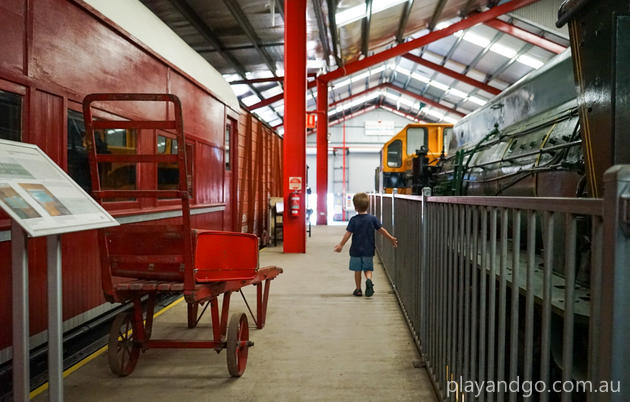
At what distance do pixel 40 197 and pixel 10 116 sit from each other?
1470 millimetres

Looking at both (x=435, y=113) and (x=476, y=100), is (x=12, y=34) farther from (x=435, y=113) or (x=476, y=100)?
(x=435, y=113)

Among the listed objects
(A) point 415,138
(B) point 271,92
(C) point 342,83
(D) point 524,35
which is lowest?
(A) point 415,138

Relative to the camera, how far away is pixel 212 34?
9352 millimetres

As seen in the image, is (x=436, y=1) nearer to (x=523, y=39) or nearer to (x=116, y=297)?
(x=523, y=39)

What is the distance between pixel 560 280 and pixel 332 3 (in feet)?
28.2

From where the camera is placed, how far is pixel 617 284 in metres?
0.82

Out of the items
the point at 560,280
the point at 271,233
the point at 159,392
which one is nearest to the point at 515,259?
the point at 560,280

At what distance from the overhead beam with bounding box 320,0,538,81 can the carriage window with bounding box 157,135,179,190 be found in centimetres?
989

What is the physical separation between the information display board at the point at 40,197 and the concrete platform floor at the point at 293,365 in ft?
4.37

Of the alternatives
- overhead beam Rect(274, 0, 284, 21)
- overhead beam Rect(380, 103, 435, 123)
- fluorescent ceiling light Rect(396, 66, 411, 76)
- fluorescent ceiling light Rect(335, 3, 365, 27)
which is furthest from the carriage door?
overhead beam Rect(380, 103, 435, 123)

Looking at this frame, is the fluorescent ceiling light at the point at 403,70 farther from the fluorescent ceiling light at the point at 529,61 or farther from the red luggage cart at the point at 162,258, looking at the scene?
the red luggage cart at the point at 162,258

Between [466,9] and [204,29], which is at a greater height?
[466,9]

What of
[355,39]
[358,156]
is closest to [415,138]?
[355,39]

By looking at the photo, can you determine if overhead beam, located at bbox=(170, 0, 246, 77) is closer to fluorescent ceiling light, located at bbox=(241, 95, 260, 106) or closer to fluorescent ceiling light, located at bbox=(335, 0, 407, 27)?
fluorescent ceiling light, located at bbox=(335, 0, 407, 27)
